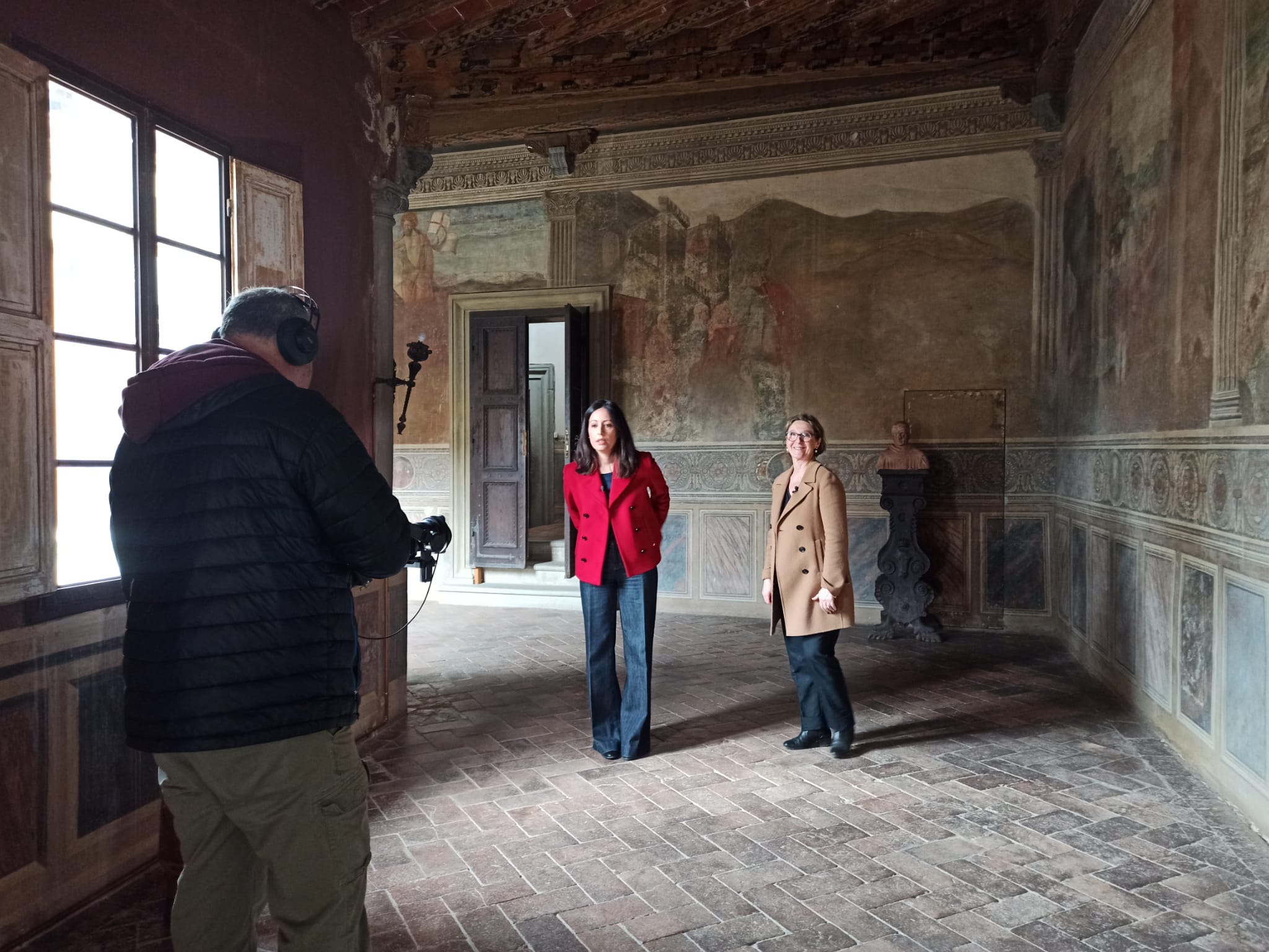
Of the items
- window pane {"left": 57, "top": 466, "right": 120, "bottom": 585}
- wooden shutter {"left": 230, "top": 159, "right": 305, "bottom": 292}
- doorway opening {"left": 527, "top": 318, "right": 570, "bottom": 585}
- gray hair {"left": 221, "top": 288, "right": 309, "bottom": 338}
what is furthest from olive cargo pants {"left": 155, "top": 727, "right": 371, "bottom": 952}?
doorway opening {"left": 527, "top": 318, "right": 570, "bottom": 585}

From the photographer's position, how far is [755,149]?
30.1 feet

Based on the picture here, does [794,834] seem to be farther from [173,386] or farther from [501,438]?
[501,438]

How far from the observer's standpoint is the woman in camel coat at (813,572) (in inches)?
180

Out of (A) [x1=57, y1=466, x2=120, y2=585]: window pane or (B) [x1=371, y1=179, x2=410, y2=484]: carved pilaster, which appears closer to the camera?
(A) [x1=57, y1=466, x2=120, y2=585]: window pane

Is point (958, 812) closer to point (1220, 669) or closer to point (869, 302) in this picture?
point (1220, 669)

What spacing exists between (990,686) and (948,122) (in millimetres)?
5631

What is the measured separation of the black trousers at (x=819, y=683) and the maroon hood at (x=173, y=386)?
3419mm

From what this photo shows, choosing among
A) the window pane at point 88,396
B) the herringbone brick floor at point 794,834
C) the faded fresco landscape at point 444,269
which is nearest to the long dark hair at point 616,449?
the herringbone brick floor at point 794,834

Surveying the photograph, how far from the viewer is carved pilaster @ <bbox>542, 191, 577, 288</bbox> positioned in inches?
388

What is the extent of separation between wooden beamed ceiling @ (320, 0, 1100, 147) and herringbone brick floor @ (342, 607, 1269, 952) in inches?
183

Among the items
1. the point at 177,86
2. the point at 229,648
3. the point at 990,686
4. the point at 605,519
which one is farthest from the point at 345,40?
Answer: the point at 990,686

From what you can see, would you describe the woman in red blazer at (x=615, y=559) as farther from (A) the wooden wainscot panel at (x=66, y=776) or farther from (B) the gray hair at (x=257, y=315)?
(B) the gray hair at (x=257, y=315)

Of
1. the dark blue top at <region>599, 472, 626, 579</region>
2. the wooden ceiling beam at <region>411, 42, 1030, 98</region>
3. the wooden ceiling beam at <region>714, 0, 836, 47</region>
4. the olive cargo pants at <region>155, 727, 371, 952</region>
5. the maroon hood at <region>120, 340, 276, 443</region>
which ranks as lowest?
the olive cargo pants at <region>155, 727, 371, 952</region>

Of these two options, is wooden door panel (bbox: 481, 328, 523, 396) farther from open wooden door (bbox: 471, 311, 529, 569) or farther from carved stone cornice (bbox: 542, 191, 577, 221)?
carved stone cornice (bbox: 542, 191, 577, 221)
